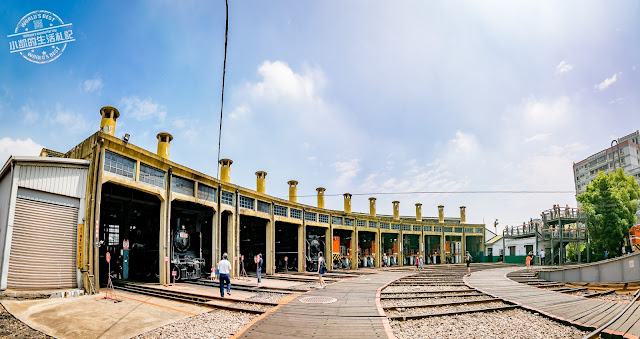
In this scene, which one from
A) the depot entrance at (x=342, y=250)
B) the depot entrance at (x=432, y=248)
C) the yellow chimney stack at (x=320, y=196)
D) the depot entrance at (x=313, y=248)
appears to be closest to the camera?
the depot entrance at (x=313, y=248)

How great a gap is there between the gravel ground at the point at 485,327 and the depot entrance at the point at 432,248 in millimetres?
32902

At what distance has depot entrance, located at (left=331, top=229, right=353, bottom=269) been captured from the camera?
31.1m

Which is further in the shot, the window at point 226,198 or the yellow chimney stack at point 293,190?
the yellow chimney stack at point 293,190

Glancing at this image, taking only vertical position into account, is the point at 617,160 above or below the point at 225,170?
above

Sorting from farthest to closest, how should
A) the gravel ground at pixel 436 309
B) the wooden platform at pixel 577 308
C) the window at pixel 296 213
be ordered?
the window at pixel 296 213, the gravel ground at pixel 436 309, the wooden platform at pixel 577 308

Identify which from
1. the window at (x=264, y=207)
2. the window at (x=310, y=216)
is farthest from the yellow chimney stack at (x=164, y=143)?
the window at (x=310, y=216)

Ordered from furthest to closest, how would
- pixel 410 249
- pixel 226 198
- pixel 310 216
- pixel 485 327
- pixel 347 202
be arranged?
pixel 410 249 → pixel 347 202 → pixel 310 216 → pixel 226 198 → pixel 485 327

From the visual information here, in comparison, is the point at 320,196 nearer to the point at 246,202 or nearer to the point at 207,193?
the point at 246,202

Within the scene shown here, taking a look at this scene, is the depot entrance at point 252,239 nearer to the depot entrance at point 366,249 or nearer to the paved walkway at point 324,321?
the depot entrance at point 366,249

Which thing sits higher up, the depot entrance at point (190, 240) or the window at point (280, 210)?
the window at point (280, 210)

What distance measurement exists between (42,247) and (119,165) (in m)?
3.68

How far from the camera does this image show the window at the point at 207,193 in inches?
724

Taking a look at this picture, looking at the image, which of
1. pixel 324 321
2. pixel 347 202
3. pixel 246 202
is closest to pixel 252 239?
pixel 246 202

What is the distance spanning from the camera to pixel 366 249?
36.8 metres
